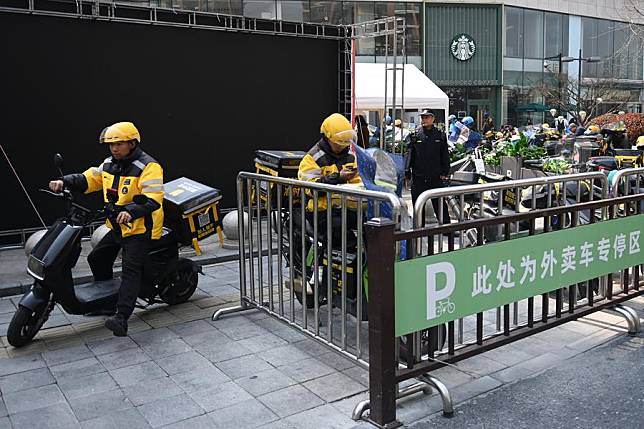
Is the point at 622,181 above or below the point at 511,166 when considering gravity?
above

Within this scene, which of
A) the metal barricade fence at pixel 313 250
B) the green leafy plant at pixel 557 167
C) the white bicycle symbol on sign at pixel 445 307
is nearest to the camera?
the white bicycle symbol on sign at pixel 445 307

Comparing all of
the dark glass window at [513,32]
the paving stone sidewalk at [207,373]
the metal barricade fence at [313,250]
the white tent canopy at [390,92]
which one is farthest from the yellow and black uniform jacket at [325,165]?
the dark glass window at [513,32]

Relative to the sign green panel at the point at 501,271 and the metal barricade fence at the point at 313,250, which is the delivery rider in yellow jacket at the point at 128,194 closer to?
the metal barricade fence at the point at 313,250

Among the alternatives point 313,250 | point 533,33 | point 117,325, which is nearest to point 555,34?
point 533,33

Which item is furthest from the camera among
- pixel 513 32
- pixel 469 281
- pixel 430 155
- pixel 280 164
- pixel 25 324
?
pixel 513 32

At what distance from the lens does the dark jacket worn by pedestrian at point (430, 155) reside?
372 inches

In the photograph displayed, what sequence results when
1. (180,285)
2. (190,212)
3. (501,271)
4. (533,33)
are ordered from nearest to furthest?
(501,271)
(190,212)
(180,285)
(533,33)

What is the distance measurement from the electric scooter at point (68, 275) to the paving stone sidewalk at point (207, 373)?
0.22 m

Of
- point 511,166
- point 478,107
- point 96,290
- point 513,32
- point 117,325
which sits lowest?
point 117,325

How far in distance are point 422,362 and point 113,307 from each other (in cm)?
291

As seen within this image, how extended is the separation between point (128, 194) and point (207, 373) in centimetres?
170

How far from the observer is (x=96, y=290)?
5.64 metres

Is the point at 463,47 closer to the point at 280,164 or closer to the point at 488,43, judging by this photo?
the point at 488,43

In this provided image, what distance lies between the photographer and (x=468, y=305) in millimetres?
4016
